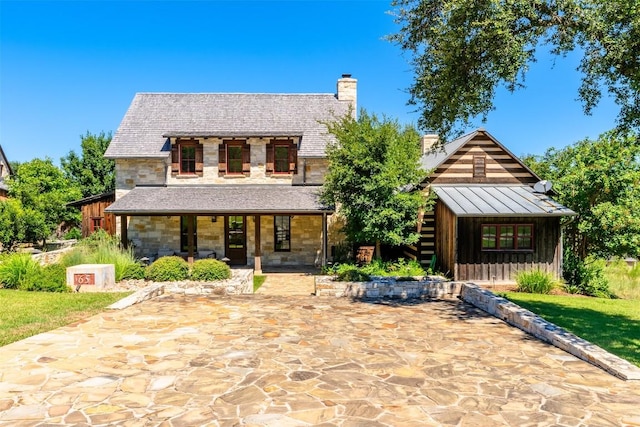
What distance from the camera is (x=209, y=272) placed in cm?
1351

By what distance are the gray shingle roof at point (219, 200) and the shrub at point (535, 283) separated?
25.5ft

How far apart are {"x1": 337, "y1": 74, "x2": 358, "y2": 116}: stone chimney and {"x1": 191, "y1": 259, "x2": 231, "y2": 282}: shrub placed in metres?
13.3

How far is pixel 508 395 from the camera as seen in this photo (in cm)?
552

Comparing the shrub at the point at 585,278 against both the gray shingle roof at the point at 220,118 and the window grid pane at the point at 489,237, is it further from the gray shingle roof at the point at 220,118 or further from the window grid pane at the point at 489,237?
the gray shingle roof at the point at 220,118

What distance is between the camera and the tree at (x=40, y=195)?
2312cm

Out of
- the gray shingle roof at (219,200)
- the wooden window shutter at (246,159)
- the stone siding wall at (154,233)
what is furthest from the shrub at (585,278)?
the stone siding wall at (154,233)

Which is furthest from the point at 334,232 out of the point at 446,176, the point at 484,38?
the point at 484,38

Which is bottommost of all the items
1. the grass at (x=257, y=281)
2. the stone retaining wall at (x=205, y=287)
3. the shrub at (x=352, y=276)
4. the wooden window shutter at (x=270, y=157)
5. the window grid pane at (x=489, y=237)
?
the grass at (x=257, y=281)

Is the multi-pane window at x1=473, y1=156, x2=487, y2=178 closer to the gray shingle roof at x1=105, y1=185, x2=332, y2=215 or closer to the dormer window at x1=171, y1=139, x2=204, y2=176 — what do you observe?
the gray shingle roof at x1=105, y1=185, x2=332, y2=215

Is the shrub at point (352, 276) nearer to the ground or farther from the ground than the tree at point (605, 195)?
nearer to the ground

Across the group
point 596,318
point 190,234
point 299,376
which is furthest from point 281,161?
point 299,376

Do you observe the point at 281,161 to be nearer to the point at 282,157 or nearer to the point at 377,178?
→ the point at 282,157

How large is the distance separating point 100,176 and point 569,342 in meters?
37.8

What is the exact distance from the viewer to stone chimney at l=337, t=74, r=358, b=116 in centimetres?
2312
